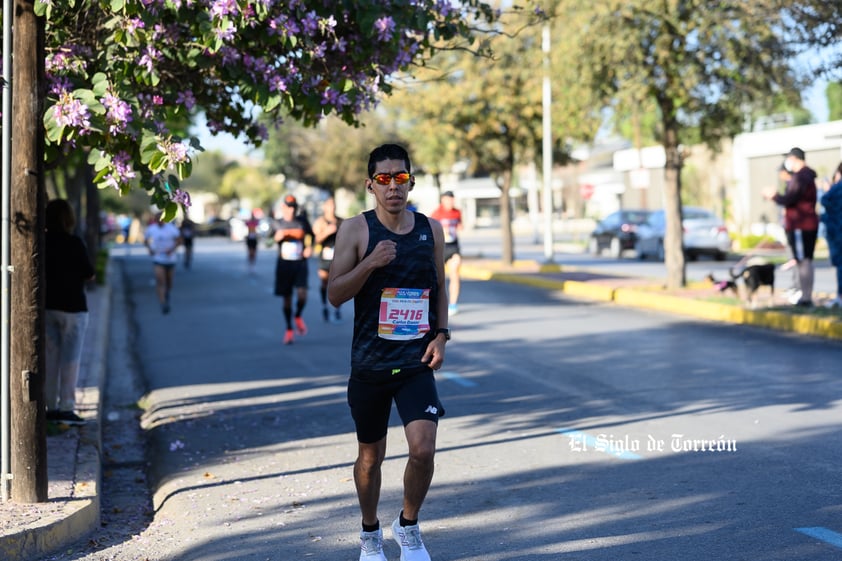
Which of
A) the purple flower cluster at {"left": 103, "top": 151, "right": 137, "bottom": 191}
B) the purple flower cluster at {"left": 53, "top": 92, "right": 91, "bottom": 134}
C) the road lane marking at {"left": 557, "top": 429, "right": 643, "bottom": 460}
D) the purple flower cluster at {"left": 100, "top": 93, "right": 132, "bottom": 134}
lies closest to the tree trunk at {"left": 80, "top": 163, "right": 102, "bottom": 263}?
the road lane marking at {"left": 557, "top": 429, "right": 643, "bottom": 460}

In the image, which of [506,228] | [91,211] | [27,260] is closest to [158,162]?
[27,260]

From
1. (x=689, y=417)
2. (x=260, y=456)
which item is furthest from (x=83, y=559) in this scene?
(x=689, y=417)

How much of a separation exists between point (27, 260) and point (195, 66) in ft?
7.39

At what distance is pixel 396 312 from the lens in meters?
5.46

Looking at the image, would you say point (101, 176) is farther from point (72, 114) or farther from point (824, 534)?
point (824, 534)

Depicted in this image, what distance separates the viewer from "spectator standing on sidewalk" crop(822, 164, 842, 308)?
15.1m

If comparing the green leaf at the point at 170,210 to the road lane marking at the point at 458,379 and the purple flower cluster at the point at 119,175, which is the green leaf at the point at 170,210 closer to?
the purple flower cluster at the point at 119,175

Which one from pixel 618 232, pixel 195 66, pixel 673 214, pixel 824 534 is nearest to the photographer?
pixel 824 534

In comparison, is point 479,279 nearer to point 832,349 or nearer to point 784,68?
point 784,68

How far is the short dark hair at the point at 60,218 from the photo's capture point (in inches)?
389

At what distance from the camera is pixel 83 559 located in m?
6.35

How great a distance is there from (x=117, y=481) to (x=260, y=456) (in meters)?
1.05

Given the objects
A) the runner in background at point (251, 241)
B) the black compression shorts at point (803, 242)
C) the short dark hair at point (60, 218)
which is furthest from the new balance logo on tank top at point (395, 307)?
the runner in background at point (251, 241)

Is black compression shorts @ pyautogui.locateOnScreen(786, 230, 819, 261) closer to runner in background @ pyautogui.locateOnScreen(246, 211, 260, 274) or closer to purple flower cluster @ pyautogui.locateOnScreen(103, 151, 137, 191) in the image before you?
purple flower cluster @ pyautogui.locateOnScreen(103, 151, 137, 191)
